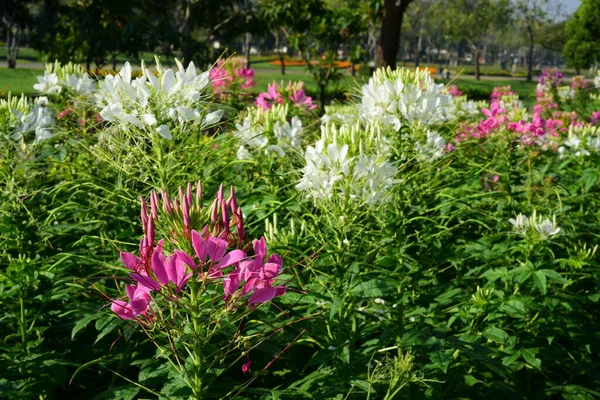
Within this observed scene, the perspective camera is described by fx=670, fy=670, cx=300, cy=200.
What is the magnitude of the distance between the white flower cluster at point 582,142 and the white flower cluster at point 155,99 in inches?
127

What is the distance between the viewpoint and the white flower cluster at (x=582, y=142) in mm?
4473

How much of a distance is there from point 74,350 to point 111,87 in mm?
1032

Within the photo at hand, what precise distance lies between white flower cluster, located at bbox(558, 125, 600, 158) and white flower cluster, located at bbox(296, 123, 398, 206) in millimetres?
2708

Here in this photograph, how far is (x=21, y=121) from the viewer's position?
2926mm

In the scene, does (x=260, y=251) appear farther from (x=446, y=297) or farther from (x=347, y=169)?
(x=446, y=297)

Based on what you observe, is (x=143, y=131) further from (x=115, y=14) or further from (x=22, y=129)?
(x=115, y=14)

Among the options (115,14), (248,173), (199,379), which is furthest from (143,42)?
(199,379)

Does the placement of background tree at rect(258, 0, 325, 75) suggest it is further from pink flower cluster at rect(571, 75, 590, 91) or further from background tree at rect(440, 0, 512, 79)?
background tree at rect(440, 0, 512, 79)

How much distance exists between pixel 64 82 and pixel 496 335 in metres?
2.86

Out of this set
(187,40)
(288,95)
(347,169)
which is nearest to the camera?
(347,169)

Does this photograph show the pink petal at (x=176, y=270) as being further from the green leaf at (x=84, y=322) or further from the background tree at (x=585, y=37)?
the background tree at (x=585, y=37)

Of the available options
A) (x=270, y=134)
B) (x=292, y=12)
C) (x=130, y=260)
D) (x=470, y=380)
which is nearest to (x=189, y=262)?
(x=130, y=260)

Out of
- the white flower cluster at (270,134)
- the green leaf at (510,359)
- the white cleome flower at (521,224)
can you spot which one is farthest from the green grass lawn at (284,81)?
the green leaf at (510,359)

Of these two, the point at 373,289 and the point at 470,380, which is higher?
the point at 373,289
